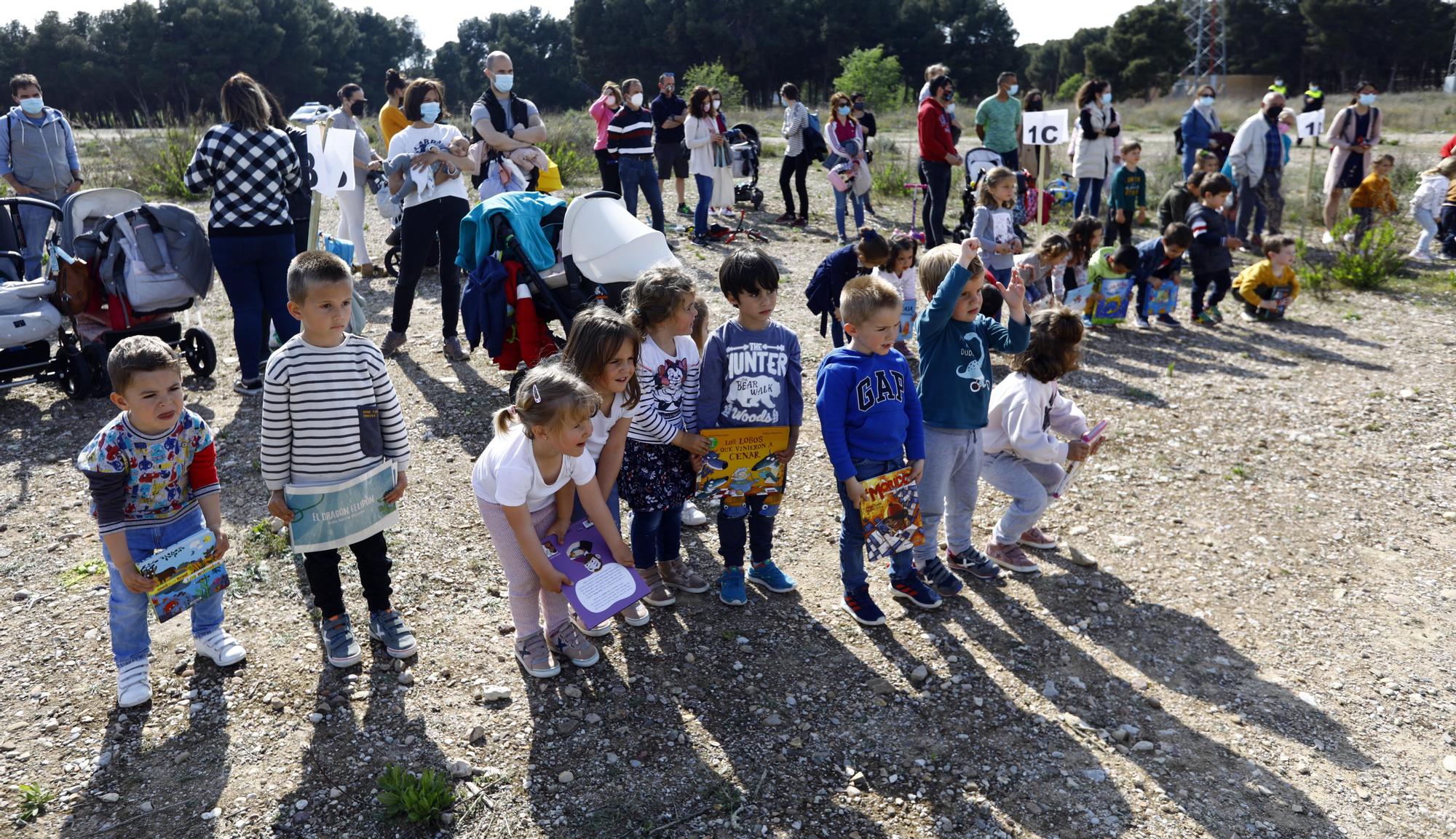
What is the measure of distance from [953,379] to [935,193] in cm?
668

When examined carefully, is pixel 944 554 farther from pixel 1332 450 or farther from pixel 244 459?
pixel 244 459

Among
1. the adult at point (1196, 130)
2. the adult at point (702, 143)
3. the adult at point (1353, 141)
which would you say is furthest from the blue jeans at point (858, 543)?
the adult at point (1353, 141)

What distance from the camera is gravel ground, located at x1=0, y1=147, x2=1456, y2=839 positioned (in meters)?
3.18

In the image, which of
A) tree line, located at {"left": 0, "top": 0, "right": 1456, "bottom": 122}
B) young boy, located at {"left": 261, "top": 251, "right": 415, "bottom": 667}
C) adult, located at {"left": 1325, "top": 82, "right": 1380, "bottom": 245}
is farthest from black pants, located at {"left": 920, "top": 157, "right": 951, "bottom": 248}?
tree line, located at {"left": 0, "top": 0, "right": 1456, "bottom": 122}

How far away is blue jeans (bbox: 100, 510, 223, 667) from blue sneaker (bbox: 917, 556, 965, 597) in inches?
119

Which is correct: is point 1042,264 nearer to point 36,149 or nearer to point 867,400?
point 867,400

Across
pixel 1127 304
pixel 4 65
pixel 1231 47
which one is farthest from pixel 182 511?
pixel 1231 47

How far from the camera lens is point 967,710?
371 cm

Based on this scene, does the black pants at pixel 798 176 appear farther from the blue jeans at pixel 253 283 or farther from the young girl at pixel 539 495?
the young girl at pixel 539 495

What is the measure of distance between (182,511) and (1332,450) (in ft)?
21.3

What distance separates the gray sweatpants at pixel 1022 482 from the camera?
4.61 m

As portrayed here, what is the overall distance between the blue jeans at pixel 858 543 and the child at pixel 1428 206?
1089cm

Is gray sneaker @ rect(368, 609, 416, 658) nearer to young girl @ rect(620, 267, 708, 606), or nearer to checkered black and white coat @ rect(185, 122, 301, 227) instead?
young girl @ rect(620, 267, 708, 606)

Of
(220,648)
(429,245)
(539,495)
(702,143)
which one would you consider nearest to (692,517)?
(539,495)
